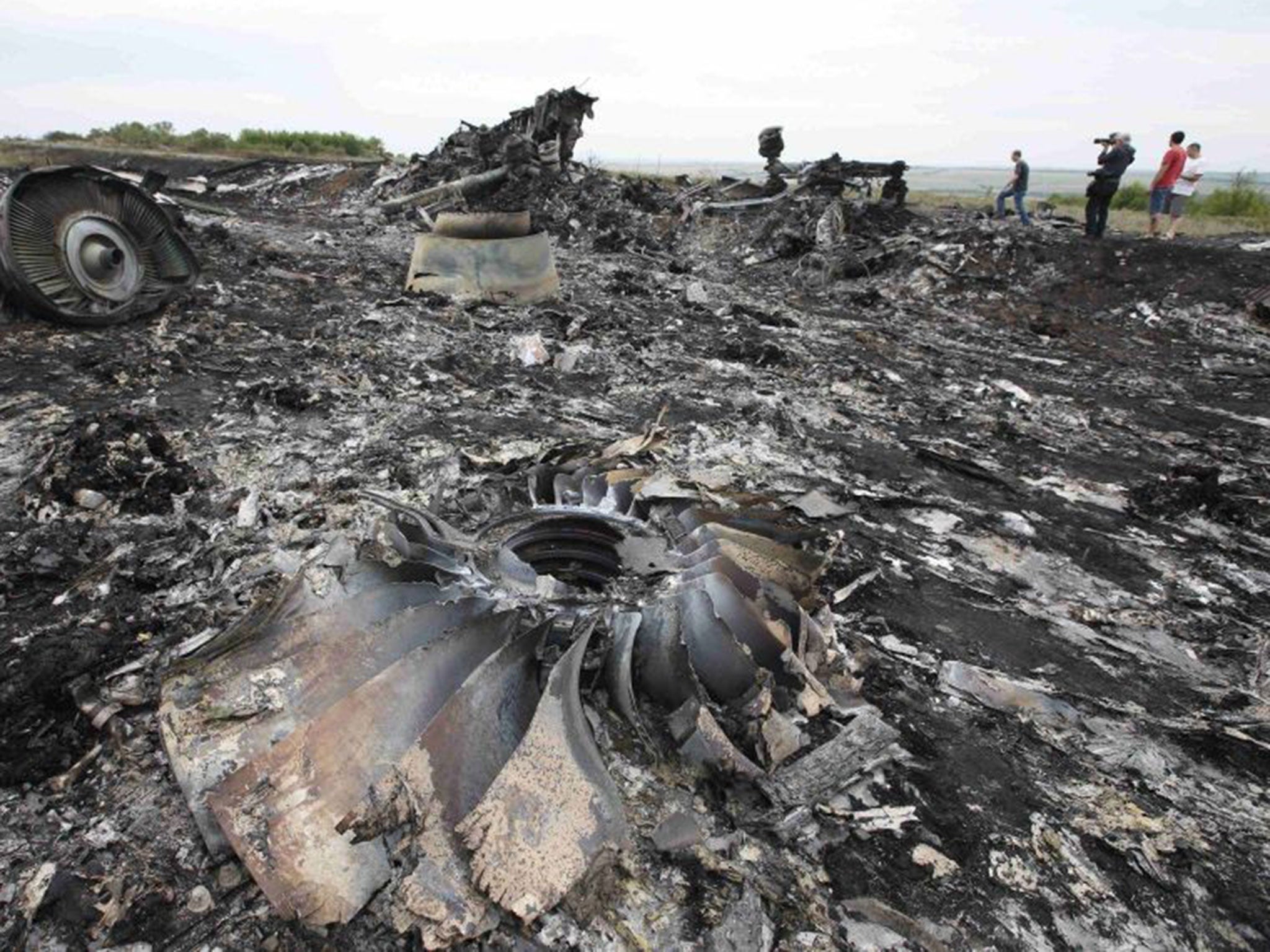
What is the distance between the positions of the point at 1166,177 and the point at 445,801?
39.9 feet

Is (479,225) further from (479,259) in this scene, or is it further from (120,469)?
(120,469)

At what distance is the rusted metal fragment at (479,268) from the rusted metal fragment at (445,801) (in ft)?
20.9

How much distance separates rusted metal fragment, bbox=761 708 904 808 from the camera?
213cm

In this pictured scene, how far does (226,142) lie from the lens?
917 inches

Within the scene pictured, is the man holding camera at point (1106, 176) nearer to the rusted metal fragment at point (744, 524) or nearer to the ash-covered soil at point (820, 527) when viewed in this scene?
the ash-covered soil at point (820, 527)

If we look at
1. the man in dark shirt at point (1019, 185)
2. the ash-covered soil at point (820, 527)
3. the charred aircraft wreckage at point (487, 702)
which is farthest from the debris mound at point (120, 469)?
the man in dark shirt at point (1019, 185)

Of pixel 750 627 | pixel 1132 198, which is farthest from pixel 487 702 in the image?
pixel 1132 198

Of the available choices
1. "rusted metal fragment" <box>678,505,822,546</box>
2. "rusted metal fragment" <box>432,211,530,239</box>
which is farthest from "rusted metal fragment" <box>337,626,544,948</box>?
"rusted metal fragment" <box>432,211,530,239</box>

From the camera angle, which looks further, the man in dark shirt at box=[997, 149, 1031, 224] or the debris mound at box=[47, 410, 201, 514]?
the man in dark shirt at box=[997, 149, 1031, 224]

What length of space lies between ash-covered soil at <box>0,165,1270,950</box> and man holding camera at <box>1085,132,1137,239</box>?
1.40 meters

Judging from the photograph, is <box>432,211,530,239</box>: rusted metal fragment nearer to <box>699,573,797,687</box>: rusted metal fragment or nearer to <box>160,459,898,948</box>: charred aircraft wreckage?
<box>160,459,898,948</box>: charred aircraft wreckage

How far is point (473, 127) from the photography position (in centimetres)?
1548

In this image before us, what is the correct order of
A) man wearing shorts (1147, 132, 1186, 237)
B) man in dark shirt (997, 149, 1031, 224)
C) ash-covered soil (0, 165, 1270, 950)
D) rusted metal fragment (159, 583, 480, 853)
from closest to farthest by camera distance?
1. ash-covered soil (0, 165, 1270, 950)
2. rusted metal fragment (159, 583, 480, 853)
3. man wearing shorts (1147, 132, 1186, 237)
4. man in dark shirt (997, 149, 1031, 224)

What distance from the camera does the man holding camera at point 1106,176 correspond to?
31.1 ft
